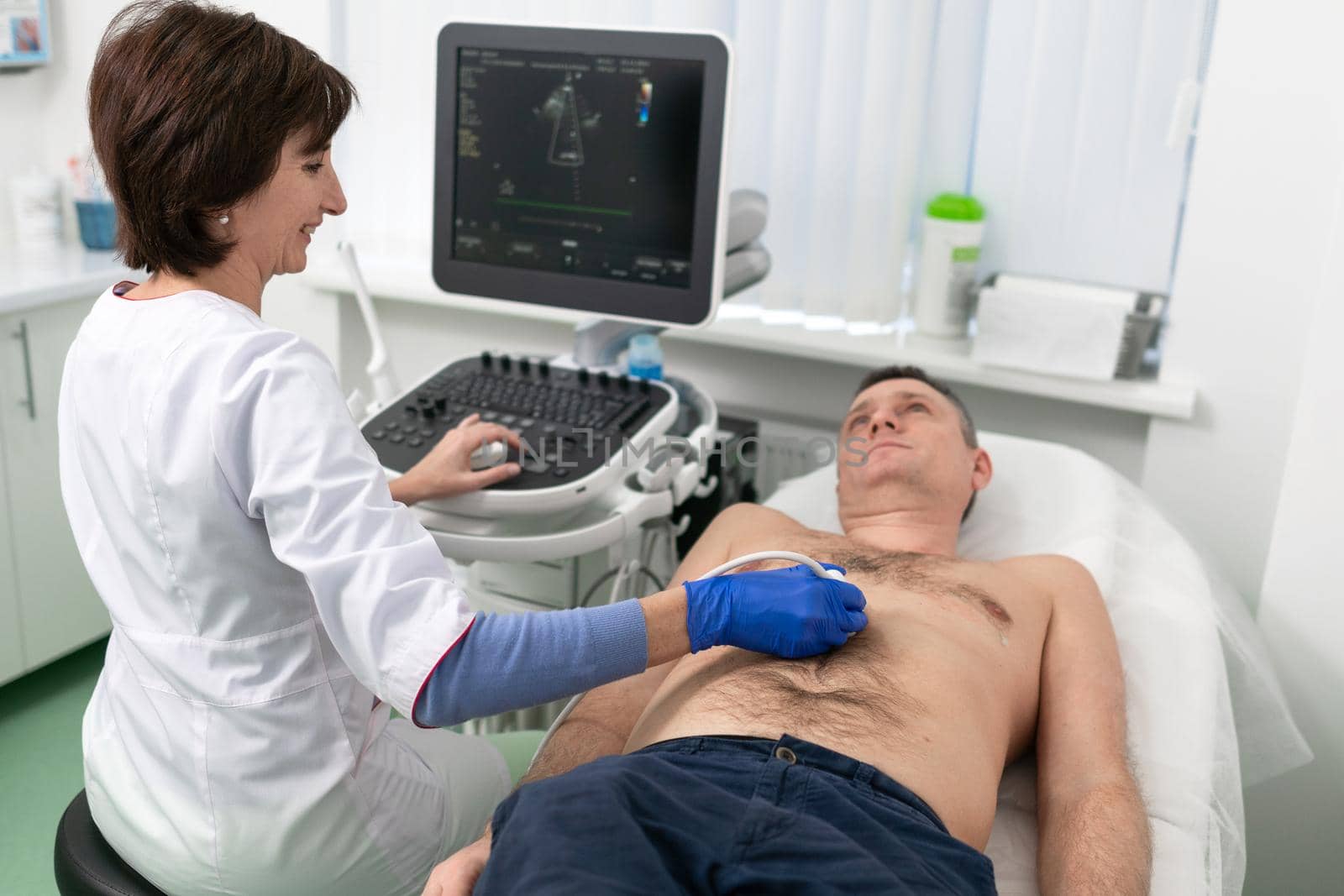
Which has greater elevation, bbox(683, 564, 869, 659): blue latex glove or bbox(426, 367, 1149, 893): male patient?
bbox(683, 564, 869, 659): blue latex glove

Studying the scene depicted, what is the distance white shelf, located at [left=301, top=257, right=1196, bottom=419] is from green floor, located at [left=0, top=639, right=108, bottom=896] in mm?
1064

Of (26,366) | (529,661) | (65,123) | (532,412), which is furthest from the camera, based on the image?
(65,123)

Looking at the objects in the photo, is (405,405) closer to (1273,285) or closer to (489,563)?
(489,563)

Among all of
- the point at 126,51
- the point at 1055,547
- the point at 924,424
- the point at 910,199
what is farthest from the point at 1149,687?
the point at 126,51

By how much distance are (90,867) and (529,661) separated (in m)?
0.51

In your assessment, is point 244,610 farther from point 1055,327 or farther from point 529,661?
point 1055,327

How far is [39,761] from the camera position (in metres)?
2.27

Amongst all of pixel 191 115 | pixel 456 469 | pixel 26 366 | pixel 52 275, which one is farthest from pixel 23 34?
pixel 191 115

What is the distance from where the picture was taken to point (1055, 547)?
176cm

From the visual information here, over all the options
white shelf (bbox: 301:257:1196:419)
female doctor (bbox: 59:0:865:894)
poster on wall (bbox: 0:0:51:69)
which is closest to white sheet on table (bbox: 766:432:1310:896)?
white shelf (bbox: 301:257:1196:419)

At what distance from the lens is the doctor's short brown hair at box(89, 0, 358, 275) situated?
1.04 meters

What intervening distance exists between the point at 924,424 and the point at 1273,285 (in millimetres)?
654

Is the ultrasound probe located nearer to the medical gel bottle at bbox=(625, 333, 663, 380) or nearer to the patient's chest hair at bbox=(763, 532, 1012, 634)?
the patient's chest hair at bbox=(763, 532, 1012, 634)

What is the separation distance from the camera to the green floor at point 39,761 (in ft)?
6.62
